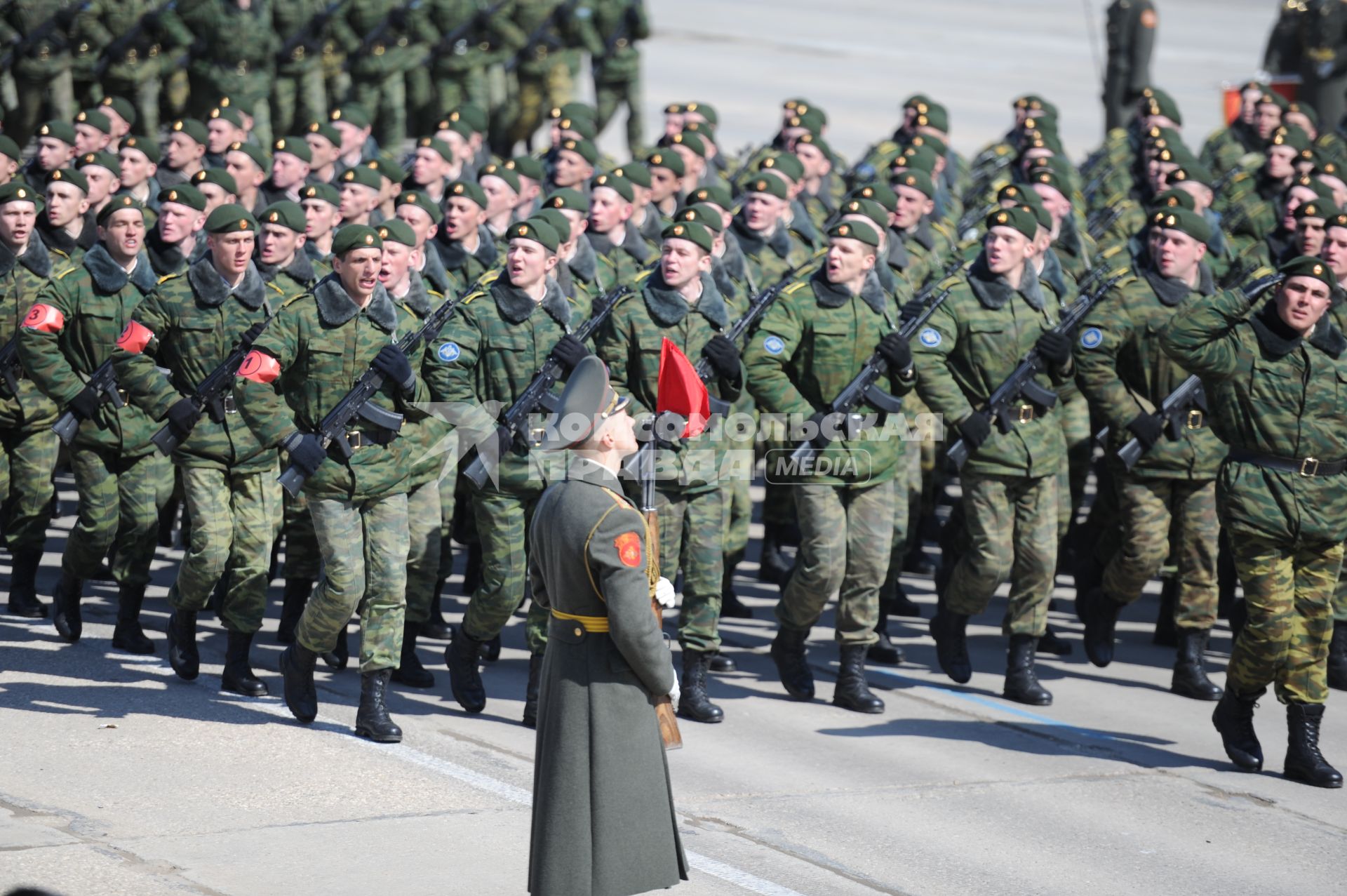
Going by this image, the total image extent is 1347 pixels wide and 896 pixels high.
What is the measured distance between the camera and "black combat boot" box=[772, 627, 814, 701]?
29.1 ft

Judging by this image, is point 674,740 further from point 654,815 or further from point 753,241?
point 753,241

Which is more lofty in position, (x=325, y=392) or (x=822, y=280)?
(x=822, y=280)

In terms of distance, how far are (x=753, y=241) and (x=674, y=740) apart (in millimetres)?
5684

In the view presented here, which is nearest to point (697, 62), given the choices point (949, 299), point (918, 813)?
point (949, 299)

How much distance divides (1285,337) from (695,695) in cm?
276

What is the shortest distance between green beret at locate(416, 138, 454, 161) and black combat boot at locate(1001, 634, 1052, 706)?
488 cm

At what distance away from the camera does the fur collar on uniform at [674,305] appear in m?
8.62

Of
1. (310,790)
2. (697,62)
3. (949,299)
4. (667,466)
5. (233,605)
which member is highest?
(697,62)

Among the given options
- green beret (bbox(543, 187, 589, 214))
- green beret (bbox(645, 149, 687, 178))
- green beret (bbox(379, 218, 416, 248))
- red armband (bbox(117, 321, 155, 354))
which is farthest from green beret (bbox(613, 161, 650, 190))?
red armband (bbox(117, 321, 155, 354))

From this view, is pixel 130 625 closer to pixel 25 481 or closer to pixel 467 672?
pixel 25 481

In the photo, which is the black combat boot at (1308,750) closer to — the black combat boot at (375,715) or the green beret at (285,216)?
the black combat boot at (375,715)

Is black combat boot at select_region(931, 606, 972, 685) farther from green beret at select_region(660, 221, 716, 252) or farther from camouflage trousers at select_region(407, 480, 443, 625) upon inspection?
camouflage trousers at select_region(407, 480, 443, 625)

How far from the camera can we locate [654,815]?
5730mm

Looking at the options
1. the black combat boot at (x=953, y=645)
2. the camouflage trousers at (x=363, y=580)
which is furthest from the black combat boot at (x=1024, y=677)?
the camouflage trousers at (x=363, y=580)
